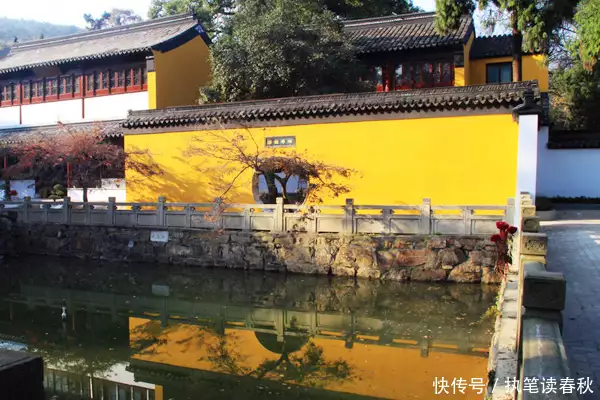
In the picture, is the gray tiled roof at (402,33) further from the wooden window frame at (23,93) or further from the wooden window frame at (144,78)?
the wooden window frame at (23,93)

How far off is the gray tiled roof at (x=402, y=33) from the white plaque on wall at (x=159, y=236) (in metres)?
9.08

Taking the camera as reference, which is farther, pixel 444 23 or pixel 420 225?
pixel 444 23

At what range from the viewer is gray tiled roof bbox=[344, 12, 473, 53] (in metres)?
16.9

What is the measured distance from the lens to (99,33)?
21.2 meters

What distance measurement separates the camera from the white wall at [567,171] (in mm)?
17188

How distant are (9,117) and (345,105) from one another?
575 inches

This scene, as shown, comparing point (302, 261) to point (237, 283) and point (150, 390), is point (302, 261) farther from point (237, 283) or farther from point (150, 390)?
point (150, 390)

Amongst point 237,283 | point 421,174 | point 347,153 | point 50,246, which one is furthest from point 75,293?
point 421,174

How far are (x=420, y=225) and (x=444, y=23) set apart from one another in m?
7.83

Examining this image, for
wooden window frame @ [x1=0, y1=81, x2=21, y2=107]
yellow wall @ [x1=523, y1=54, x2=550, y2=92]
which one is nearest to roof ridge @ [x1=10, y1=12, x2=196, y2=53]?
wooden window frame @ [x1=0, y1=81, x2=21, y2=107]

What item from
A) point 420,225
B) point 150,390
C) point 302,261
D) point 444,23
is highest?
point 444,23

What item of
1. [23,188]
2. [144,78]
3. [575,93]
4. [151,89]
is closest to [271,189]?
[151,89]

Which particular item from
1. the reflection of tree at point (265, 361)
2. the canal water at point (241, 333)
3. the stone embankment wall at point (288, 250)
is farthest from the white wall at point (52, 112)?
the reflection of tree at point (265, 361)

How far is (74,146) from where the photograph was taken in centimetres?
1418
